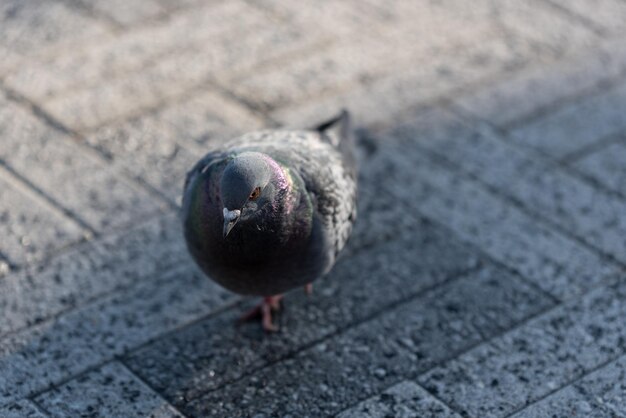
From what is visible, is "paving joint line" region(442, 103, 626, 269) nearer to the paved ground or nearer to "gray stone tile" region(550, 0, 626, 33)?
the paved ground

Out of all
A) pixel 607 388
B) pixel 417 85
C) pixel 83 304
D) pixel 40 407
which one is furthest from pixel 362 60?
pixel 40 407

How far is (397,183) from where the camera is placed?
504cm

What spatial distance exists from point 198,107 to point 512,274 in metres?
1.98

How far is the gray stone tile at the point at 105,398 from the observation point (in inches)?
144

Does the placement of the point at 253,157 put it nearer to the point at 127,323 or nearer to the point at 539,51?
the point at 127,323

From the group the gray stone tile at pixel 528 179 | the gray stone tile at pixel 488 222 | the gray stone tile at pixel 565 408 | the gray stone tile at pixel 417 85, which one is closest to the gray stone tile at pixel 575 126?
the gray stone tile at pixel 528 179

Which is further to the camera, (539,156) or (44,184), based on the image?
(539,156)

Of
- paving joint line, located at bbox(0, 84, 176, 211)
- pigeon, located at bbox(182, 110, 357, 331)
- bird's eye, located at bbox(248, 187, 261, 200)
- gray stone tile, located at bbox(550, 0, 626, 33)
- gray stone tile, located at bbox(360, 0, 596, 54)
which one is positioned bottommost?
paving joint line, located at bbox(0, 84, 176, 211)

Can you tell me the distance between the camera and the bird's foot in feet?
13.6

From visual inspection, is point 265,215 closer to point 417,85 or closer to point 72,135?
point 72,135

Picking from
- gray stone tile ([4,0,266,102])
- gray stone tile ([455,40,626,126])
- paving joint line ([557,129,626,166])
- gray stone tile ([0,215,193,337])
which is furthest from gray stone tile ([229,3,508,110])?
gray stone tile ([0,215,193,337])

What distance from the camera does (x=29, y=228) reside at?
14.9ft

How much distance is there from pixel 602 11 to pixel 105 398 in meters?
4.35

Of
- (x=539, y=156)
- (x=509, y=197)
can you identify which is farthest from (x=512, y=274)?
(x=539, y=156)
